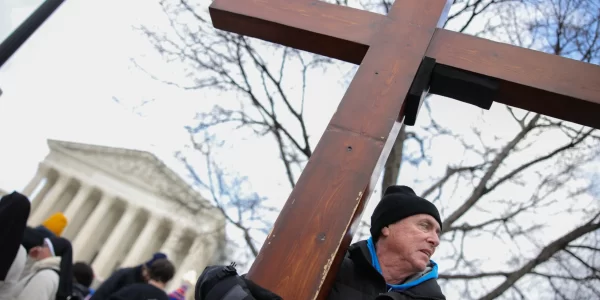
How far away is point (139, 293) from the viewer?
439cm

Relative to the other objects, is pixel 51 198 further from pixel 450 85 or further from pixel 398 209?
pixel 450 85

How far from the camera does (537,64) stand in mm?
2336

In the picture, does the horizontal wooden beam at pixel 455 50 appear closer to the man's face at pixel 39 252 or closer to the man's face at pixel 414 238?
the man's face at pixel 414 238

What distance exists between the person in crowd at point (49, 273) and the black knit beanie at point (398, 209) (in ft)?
10.7

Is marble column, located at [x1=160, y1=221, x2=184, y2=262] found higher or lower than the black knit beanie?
higher

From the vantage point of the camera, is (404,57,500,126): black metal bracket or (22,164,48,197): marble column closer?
(404,57,500,126): black metal bracket

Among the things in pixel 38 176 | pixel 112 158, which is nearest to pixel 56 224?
pixel 112 158

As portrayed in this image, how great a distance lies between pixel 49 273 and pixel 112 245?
45902 millimetres

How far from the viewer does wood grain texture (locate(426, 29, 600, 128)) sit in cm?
224

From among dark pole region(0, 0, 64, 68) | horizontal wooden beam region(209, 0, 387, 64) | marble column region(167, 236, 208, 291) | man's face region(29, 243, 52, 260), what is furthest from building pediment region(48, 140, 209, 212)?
horizontal wooden beam region(209, 0, 387, 64)

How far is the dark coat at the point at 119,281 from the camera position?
5.14 m

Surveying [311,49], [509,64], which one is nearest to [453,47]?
[509,64]

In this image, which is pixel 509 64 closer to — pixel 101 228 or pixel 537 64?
pixel 537 64

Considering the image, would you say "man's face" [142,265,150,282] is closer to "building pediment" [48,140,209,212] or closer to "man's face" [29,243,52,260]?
"man's face" [29,243,52,260]
